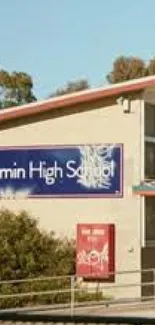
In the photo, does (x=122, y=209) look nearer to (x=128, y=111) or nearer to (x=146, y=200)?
(x=146, y=200)

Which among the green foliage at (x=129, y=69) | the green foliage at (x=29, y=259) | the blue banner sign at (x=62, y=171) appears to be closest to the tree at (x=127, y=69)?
the green foliage at (x=129, y=69)

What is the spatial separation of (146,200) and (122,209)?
692 millimetres

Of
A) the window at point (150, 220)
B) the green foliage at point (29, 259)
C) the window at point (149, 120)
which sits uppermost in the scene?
the window at point (149, 120)

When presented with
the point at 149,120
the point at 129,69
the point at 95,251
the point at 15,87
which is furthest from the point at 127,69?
the point at 95,251

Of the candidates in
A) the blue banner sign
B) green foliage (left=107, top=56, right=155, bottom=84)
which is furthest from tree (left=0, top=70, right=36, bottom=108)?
the blue banner sign

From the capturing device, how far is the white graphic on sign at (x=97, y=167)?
Answer: 20.1 m

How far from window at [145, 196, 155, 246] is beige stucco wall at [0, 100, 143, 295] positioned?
37 centimetres

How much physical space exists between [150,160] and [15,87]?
34.0m

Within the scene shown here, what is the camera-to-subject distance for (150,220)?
2011 cm

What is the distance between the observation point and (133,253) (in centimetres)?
1945

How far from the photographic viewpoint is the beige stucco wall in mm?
19609

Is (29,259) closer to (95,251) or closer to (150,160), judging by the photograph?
(95,251)

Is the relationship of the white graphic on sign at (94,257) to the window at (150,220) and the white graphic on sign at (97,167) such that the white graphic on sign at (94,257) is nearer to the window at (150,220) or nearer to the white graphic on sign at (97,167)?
the window at (150,220)

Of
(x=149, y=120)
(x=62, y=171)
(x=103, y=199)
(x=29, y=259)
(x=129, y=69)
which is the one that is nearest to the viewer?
(x=29, y=259)
